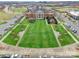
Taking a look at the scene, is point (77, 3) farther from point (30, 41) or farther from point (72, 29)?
point (30, 41)

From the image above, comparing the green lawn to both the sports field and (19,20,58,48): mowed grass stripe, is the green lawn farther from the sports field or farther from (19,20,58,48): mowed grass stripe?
(19,20,58,48): mowed grass stripe

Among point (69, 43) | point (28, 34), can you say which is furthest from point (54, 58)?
point (28, 34)

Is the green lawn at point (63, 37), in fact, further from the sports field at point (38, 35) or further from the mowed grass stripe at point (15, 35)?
the mowed grass stripe at point (15, 35)

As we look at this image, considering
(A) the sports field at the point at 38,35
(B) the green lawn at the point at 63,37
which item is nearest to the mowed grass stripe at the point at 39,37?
(A) the sports field at the point at 38,35

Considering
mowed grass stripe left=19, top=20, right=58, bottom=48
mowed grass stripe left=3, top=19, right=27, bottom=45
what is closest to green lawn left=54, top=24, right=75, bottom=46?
mowed grass stripe left=19, top=20, right=58, bottom=48

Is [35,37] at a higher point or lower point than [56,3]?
lower

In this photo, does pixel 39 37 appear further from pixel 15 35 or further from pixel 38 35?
pixel 15 35

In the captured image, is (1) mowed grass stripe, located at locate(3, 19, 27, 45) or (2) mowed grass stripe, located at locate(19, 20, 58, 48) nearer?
(2) mowed grass stripe, located at locate(19, 20, 58, 48)

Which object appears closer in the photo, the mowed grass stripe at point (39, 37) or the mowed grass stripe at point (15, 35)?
the mowed grass stripe at point (39, 37)
